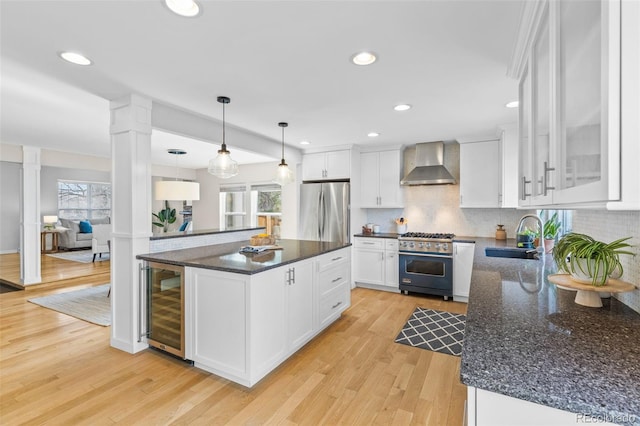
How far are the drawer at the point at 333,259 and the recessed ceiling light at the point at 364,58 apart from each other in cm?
176

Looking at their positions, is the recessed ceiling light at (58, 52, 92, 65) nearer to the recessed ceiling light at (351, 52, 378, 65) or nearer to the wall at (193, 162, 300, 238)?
the recessed ceiling light at (351, 52, 378, 65)

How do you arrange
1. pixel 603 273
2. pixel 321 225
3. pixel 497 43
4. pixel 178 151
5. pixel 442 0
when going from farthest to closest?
pixel 178 151 → pixel 321 225 → pixel 497 43 → pixel 442 0 → pixel 603 273

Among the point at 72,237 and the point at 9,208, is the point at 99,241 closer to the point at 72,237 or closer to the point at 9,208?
the point at 72,237

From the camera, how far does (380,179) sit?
4.94 m

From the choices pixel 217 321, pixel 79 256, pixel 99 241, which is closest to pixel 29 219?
pixel 99 241

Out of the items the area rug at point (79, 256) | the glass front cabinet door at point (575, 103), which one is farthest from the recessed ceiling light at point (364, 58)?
the area rug at point (79, 256)

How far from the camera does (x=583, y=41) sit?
835 mm

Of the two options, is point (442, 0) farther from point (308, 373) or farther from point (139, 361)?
point (139, 361)

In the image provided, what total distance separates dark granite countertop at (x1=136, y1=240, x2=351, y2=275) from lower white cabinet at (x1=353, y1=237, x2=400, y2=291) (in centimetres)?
159

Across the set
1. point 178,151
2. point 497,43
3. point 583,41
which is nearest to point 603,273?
point 583,41

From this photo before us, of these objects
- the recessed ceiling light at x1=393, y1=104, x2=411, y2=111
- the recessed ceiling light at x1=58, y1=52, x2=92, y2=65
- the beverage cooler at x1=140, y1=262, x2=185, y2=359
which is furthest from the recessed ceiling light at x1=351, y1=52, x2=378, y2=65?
the beverage cooler at x1=140, y1=262, x2=185, y2=359

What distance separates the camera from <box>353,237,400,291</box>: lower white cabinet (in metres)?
4.60

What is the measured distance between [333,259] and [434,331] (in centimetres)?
132

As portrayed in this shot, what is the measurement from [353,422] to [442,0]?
2.40 meters
